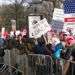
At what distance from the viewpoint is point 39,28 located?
16344 mm

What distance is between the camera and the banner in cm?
1616

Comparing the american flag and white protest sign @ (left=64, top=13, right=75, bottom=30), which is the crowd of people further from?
the american flag

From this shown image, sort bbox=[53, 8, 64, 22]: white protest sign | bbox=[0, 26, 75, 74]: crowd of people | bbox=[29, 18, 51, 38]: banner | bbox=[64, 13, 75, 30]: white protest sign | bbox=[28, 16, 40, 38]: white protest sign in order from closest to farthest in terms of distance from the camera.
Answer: bbox=[64, 13, 75, 30]: white protest sign
bbox=[0, 26, 75, 74]: crowd of people
bbox=[53, 8, 64, 22]: white protest sign
bbox=[29, 18, 51, 38]: banner
bbox=[28, 16, 40, 38]: white protest sign

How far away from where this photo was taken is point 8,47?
75.4 ft

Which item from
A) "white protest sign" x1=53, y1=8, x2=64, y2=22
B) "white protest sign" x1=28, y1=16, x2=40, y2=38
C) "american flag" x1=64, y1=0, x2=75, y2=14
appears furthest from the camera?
"white protest sign" x1=28, y1=16, x2=40, y2=38

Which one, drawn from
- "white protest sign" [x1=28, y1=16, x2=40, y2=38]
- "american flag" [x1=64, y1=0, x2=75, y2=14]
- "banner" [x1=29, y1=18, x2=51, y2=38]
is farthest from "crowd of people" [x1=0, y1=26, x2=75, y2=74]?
"american flag" [x1=64, y1=0, x2=75, y2=14]

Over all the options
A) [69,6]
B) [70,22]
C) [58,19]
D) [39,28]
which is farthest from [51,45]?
[69,6]

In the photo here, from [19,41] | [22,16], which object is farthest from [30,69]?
[22,16]

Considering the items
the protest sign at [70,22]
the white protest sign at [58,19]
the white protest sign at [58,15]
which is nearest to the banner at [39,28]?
the white protest sign at [58,19]

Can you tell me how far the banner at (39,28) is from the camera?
16156 mm

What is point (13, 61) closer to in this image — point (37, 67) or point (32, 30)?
point (32, 30)

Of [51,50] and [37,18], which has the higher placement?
[37,18]

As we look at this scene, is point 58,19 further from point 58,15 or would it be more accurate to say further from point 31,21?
point 31,21

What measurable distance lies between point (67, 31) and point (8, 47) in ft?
33.0
